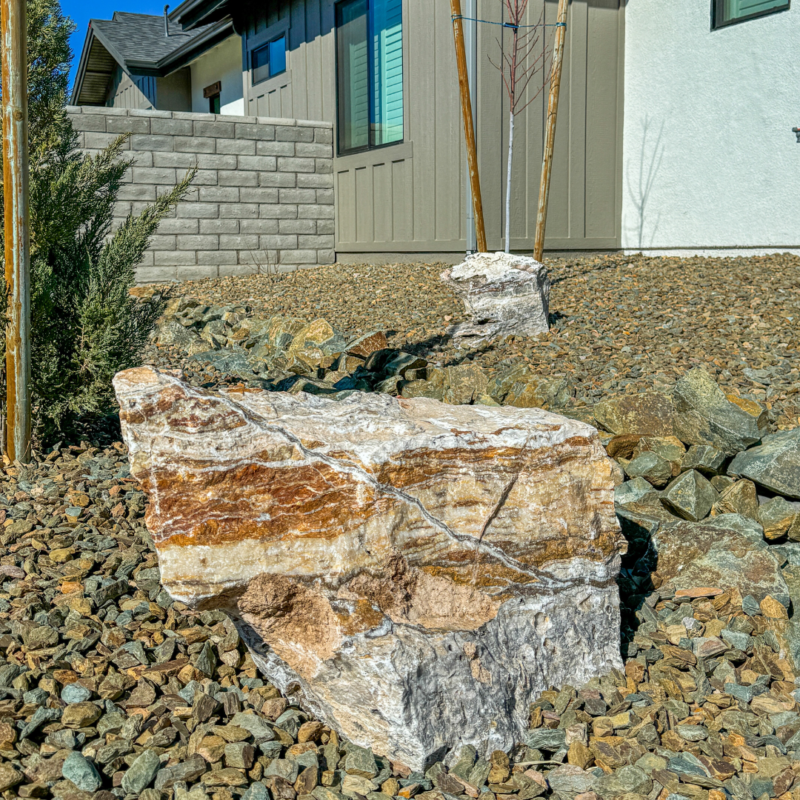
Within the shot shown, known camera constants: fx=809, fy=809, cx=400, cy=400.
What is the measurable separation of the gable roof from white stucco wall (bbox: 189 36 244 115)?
0.99ft

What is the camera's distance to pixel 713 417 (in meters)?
3.34

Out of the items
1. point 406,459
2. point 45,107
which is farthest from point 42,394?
point 406,459

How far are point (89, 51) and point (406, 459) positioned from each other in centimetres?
1903

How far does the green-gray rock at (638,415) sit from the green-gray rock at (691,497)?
57cm

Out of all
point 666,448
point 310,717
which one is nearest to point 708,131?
point 666,448

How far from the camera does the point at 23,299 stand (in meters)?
3.07

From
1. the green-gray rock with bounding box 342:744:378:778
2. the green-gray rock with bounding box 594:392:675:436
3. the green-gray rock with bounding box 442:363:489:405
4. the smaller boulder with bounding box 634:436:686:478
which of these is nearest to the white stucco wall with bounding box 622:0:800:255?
the green-gray rock with bounding box 442:363:489:405

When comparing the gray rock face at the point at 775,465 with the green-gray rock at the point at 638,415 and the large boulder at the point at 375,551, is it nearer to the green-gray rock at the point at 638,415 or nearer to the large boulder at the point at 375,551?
the green-gray rock at the point at 638,415

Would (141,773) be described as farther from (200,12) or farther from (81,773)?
(200,12)

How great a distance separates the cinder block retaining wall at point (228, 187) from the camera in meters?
8.39

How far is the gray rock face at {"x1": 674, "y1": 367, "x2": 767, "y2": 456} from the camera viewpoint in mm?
3250

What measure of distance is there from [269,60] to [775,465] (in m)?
9.77

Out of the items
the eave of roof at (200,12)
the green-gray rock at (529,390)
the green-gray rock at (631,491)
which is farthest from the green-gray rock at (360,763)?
the eave of roof at (200,12)

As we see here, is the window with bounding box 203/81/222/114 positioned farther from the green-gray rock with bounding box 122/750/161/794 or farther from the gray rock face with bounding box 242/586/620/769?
the green-gray rock with bounding box 122/750/161/794
